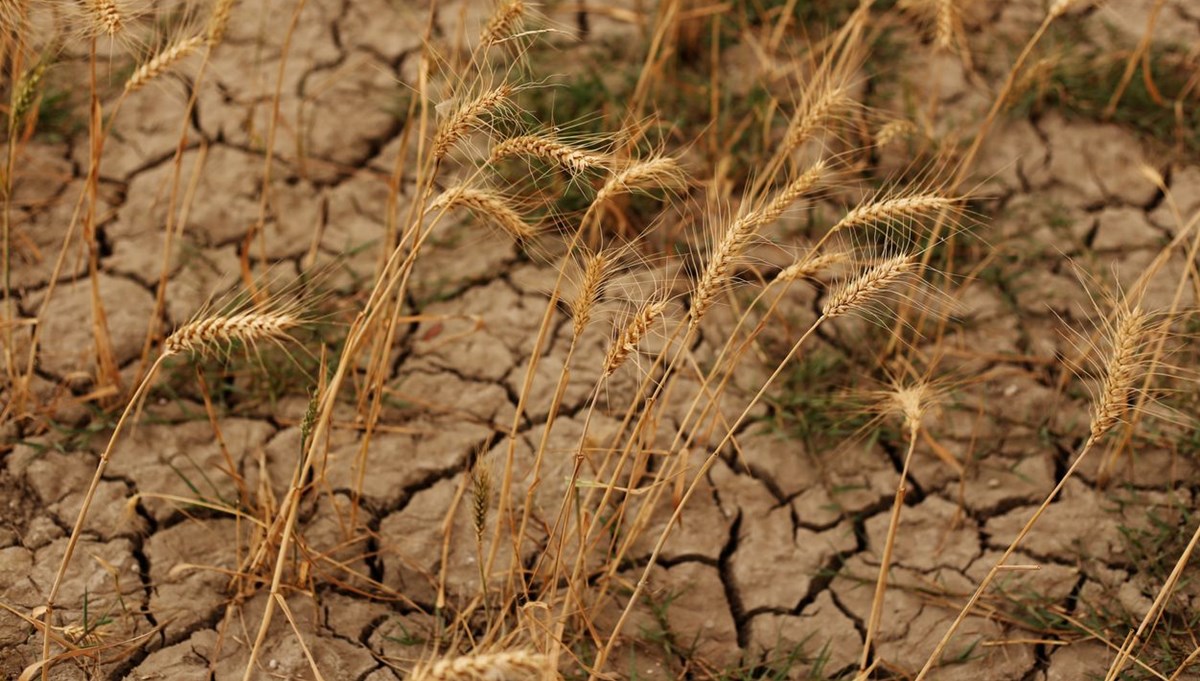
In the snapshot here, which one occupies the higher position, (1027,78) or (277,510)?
(1027,78)

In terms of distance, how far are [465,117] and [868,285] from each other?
75cm

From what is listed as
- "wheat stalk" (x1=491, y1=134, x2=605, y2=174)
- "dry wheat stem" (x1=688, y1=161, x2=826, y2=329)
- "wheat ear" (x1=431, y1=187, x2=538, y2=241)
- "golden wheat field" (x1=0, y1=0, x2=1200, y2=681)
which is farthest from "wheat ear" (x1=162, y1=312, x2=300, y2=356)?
"dry wheat stem" (x1=688, y1=161, x2=826, y2=329)

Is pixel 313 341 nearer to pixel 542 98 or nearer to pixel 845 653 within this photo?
pixel 542 98

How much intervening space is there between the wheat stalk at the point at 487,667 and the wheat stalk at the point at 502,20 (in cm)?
119

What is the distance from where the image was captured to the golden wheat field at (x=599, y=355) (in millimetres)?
2336

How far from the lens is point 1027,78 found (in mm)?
2980

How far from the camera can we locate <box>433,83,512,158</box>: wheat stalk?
78.6 inches

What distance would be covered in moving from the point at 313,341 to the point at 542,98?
108 centimetres

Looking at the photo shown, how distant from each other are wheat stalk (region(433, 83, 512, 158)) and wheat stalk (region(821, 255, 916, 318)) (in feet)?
2.19

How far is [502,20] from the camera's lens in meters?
2.27

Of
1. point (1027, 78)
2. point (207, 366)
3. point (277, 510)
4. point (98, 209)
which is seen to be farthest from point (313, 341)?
point (1027, 78)

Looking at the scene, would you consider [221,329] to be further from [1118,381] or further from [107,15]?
[1118,381]

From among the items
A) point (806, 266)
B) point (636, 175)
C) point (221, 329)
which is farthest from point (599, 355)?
point (221, 329)

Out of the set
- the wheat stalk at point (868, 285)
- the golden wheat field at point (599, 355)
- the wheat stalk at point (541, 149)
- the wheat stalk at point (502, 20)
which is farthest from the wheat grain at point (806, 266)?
the wheat stalk at point (502, 20)
